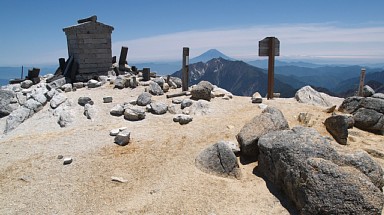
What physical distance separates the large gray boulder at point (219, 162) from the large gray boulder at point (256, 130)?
676 millimetres

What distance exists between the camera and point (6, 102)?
54.5 feet

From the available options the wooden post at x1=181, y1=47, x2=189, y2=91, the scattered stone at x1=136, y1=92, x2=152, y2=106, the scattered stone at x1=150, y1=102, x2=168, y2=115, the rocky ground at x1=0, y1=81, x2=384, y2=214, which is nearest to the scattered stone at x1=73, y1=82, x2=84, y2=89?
the rocky ground at x1=0, y1=81, x2=384, y2=214

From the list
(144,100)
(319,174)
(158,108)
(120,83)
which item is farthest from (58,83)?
(319,174)

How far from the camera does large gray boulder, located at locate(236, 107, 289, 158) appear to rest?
8.52m

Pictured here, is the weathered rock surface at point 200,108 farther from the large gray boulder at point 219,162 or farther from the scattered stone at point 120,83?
the scattered stone at point 120,83

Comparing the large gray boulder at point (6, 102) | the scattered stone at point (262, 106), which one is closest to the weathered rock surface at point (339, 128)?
the scattered stone at point (262, 106)

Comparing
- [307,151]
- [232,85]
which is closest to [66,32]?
[307,151]

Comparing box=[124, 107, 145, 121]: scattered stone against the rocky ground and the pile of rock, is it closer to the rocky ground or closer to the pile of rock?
the rocky ground

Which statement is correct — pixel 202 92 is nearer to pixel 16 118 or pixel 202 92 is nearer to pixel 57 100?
pixel 57 100

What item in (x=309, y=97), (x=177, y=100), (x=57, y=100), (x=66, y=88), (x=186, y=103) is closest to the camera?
(x=186, y=103)

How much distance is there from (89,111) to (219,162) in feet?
26.1

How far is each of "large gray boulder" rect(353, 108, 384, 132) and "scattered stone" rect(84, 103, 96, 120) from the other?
11326 millimetres

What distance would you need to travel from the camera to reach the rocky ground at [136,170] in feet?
22.2

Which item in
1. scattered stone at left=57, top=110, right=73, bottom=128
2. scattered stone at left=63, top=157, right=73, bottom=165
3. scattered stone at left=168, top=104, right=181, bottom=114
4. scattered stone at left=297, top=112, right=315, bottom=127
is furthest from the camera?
scattered stone at left=168, top=104, right=181, bottom=114
